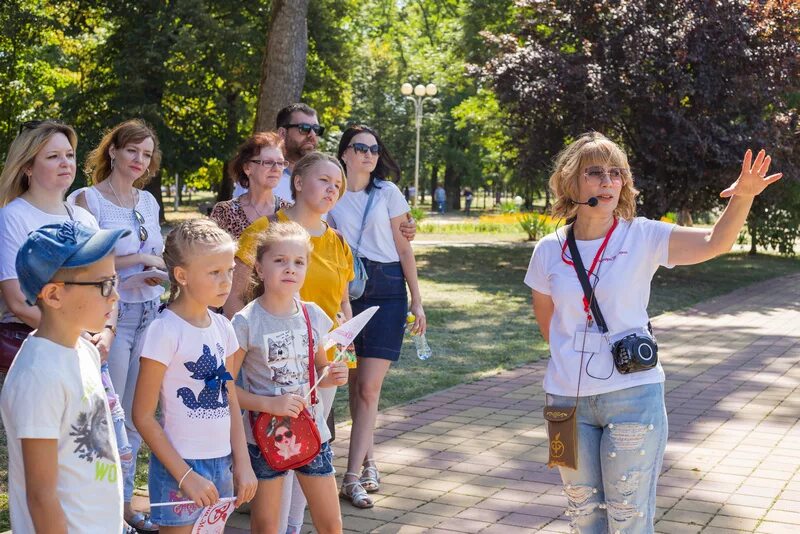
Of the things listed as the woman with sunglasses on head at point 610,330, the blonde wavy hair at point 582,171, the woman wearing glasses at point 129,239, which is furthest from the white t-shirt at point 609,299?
the woman wearing glasses at point 129,239

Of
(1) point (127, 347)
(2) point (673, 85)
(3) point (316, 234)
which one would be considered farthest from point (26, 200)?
(2) point (673, 85)

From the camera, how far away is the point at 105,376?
4.09m

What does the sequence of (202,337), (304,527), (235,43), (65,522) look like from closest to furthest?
(65,522) → (202,337) → (304,527) → (235,43)

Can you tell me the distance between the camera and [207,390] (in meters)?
3.50

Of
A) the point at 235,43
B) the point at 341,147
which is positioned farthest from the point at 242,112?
the point at 341,147

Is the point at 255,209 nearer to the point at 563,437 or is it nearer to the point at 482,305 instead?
the point at 563,437

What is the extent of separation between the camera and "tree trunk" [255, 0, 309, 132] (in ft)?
42.9

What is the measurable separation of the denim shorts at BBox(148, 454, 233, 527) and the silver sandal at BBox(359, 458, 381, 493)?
220 cm

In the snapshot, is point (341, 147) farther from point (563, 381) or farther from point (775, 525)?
point (775, 525)

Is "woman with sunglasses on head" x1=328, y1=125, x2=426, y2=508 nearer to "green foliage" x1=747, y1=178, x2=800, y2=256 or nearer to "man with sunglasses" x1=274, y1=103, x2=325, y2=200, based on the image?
"man with sunglasses" x1=274, y1=103, x2=325, y2=200

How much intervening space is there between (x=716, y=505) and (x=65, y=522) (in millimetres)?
3891

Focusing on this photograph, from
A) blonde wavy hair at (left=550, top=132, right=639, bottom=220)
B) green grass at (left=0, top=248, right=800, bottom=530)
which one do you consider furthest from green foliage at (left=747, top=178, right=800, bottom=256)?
blonde wavy hair at (left=550, top=132, right=639, bottom=220)

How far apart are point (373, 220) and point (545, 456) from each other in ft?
6.83

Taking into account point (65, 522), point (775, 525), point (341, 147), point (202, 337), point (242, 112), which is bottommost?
point (775, 525)
